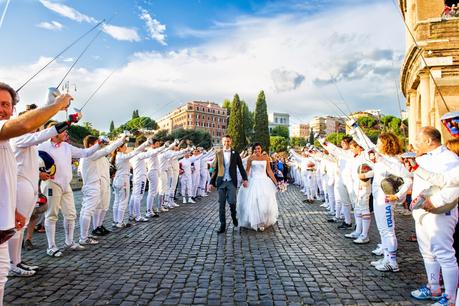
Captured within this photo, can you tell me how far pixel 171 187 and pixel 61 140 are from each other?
8741mm

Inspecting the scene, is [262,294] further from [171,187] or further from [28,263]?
[171,187]

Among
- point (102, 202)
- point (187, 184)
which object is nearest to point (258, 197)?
point (102, 202)

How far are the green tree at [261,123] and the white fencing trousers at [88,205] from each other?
298 feet

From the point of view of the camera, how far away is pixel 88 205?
315 inches

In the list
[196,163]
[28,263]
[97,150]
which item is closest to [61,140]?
[97,150]

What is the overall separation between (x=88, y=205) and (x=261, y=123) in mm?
93953

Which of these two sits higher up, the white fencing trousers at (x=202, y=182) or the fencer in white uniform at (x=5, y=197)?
the fencer in white uniform at (x=5, y=197)

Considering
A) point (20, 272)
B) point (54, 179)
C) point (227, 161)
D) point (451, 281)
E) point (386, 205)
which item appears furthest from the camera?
point (227, 161)

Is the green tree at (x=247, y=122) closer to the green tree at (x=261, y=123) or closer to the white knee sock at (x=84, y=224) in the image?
the green tree at (x=261, y=123)

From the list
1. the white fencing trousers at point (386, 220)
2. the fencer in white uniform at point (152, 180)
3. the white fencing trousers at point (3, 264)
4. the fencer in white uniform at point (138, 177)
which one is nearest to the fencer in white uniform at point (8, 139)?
the white fencing trousers at point (3, 264)

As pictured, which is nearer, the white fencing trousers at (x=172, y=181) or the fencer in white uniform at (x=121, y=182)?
the fencer in white uniform at (x=121, y=182)

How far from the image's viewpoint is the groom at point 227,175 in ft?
33.1

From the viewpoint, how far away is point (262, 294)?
4.97m

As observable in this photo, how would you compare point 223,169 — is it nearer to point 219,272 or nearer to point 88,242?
point 88,242
